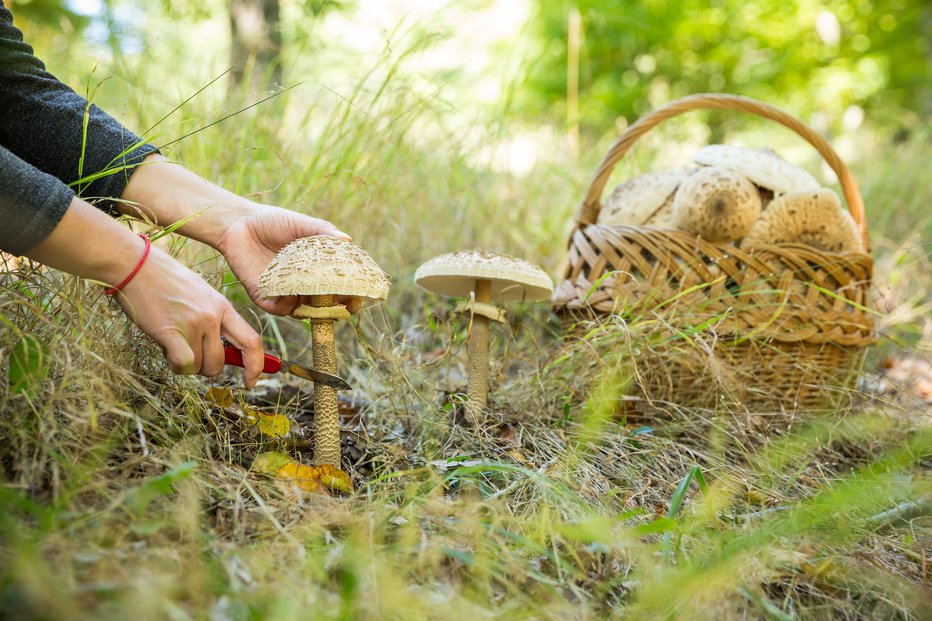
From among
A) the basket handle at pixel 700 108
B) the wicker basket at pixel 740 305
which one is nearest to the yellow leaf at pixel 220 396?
the wicker basket at pixel 740 305

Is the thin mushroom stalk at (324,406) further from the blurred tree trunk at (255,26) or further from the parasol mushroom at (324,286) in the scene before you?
the blurred tree trunk at (255,26)

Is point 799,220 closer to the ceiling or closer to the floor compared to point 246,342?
closer to the ceiling

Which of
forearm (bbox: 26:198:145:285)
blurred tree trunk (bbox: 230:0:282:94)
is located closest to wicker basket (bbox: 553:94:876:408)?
forearm (bbox: 26:198:145:285)

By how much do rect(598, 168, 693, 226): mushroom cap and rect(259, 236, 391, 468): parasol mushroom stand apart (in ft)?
4.63

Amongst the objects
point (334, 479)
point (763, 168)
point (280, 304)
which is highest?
point (763, 168)

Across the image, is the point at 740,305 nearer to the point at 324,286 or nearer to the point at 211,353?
the point at 324,286

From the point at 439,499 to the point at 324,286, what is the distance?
1.86 ft

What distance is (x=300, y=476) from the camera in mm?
1534

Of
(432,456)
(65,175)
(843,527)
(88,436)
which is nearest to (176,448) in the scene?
(88,436)

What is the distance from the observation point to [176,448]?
57.0 inches

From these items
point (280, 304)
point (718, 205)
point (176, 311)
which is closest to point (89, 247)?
point (176, 311)

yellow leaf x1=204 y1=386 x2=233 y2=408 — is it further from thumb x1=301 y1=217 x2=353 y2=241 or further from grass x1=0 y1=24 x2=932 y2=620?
thumb x1=301 y1=217 x2=353 y2=241

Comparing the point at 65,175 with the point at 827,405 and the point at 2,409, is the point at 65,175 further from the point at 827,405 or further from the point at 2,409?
the point at 827,405

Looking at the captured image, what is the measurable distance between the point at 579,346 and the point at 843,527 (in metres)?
0.92
